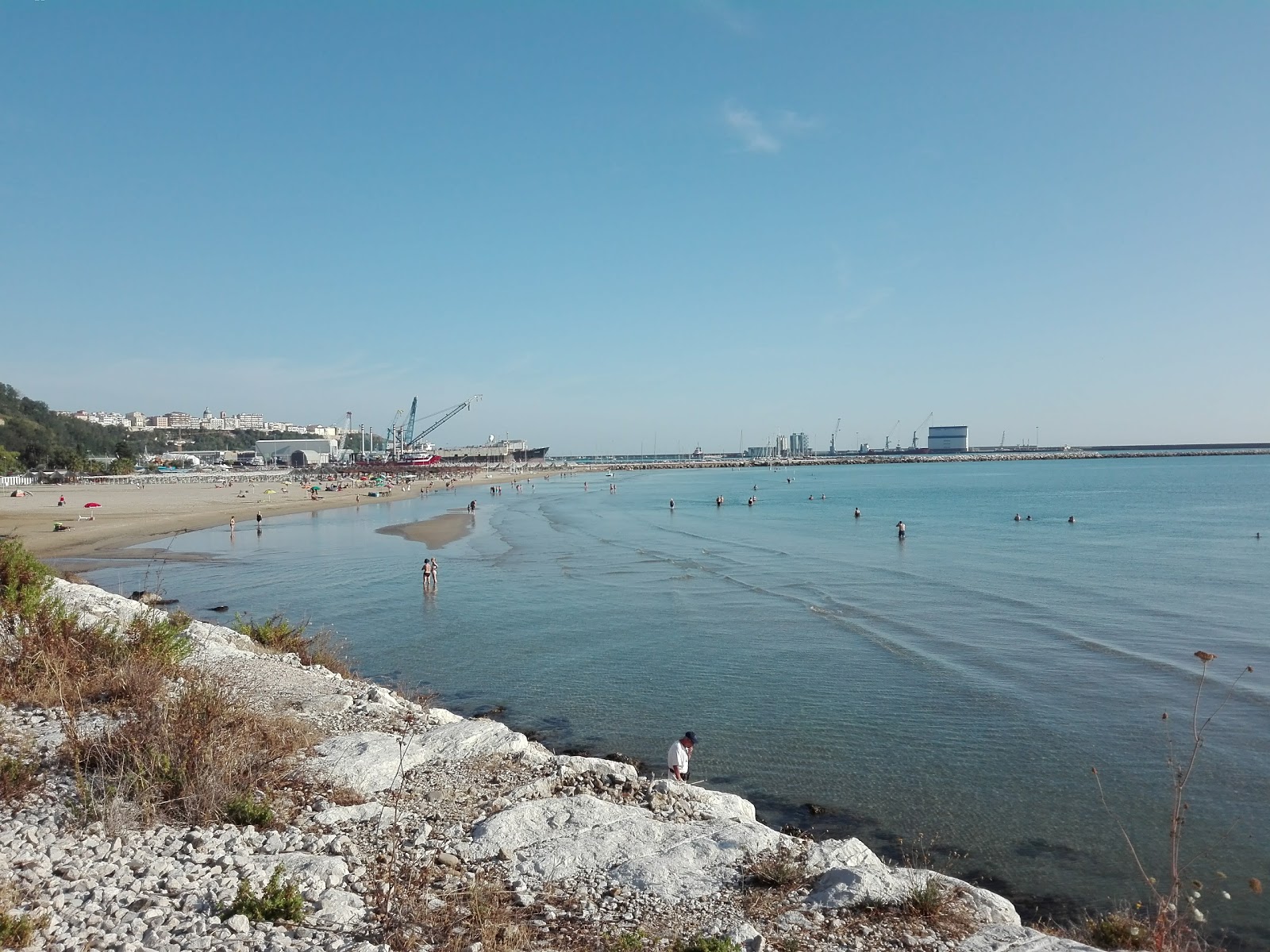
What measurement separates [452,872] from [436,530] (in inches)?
1859

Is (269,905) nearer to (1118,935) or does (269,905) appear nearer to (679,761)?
(679,761)

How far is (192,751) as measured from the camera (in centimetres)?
698

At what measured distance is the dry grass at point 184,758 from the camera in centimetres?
645

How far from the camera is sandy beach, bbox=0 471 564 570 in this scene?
4072 cm

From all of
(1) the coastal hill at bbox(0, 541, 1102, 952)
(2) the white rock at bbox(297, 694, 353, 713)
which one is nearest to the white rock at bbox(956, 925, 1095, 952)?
(1) the coastal hill at bbox(0, 541, 1102, 952)

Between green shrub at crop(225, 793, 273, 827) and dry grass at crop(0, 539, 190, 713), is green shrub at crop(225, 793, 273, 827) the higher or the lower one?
the lower one

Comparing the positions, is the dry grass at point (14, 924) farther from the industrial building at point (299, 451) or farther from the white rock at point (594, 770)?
the industrial building at point (299, 451)

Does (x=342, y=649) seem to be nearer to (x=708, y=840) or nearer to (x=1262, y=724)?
(x=708, y=840)

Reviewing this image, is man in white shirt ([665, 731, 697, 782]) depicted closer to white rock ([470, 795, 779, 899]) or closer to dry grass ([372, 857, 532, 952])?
white rock ([470, 795, 779, 899])

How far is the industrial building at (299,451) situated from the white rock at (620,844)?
6811 inches

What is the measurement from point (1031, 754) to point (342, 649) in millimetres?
14879

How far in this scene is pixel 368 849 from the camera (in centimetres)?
652

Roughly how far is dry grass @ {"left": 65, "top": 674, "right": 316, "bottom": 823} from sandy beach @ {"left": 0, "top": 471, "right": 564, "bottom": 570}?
31028mm

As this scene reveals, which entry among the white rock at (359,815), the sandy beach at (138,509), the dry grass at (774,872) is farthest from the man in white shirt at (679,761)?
the sandy beach at (138,509)
